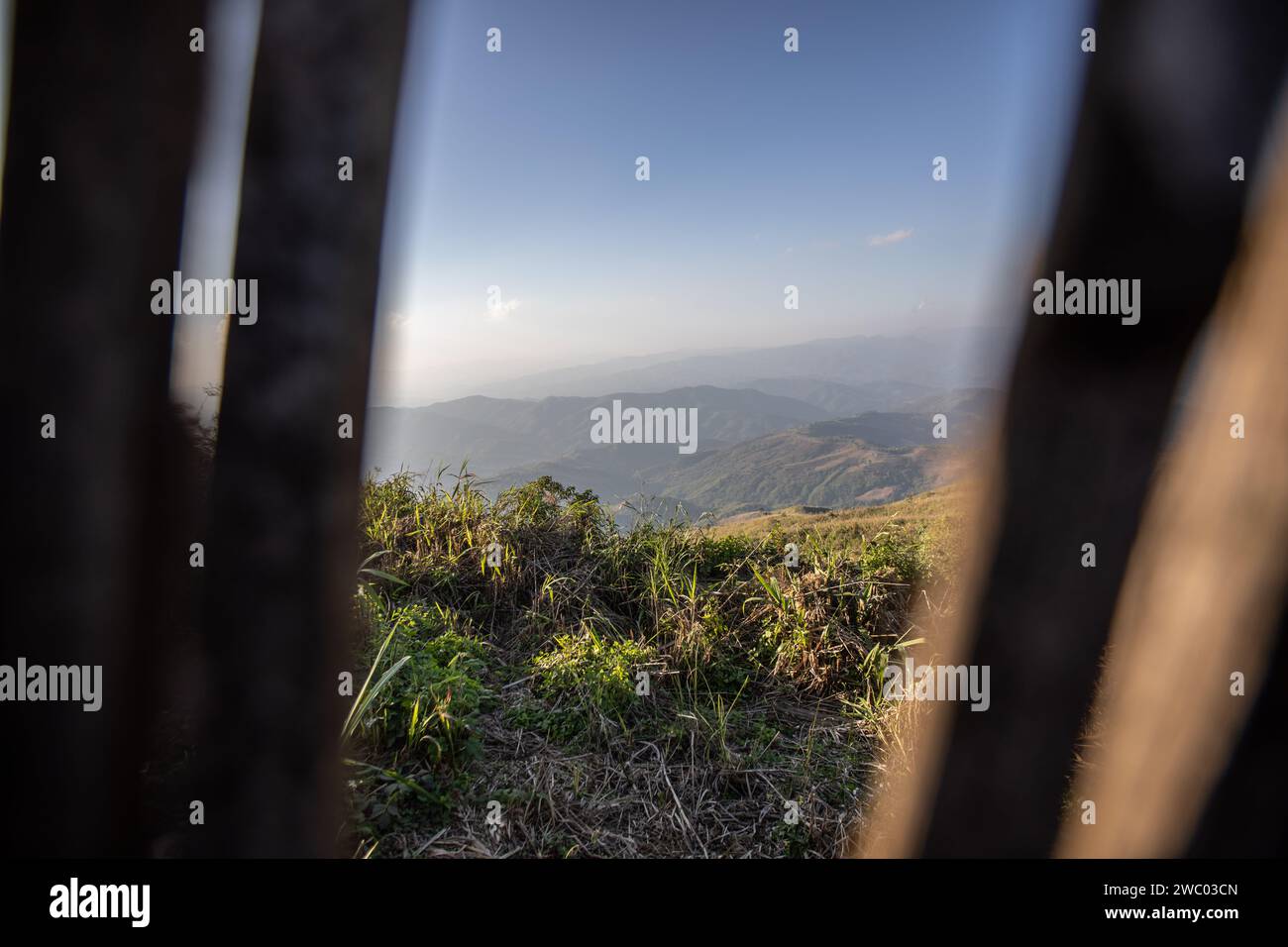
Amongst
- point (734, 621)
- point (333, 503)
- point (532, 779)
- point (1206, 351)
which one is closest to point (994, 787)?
point (1206, 351)

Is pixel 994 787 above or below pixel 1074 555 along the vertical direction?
below

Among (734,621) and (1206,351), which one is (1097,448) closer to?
(1206,351)

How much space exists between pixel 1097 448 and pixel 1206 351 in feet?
0.82

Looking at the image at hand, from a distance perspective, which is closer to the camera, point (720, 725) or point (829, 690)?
point (720, 725)

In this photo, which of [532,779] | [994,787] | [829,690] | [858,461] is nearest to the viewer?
[994,787]

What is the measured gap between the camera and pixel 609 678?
2.48 meters

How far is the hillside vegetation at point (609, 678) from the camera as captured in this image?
1.94 meters

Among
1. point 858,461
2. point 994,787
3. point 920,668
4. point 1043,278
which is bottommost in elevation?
point 920,668

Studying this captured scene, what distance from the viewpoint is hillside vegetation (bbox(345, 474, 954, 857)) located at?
1.94 metres
